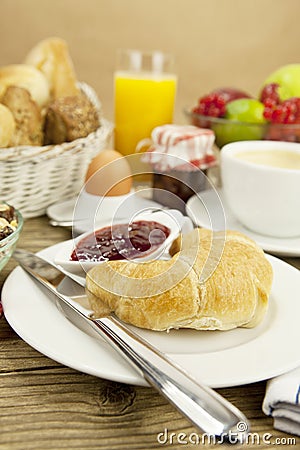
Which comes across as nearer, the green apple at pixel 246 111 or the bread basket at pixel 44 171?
the bread basket at pixel 44 171

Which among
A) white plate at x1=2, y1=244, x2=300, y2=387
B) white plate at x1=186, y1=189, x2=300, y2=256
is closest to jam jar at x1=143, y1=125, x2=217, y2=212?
white plate at x1=186, y1=189, x2=300, y2=256

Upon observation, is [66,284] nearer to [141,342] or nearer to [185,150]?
[141,342]

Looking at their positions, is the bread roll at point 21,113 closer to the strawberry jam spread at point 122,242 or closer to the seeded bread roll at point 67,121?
the seeded bread roll at point 67,121

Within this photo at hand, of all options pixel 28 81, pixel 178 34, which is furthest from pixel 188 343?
pixel 178 34

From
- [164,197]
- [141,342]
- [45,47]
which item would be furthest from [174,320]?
[45,47]

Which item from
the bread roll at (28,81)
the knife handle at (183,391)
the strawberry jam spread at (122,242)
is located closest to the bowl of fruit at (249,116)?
the bread roll at (28,81)

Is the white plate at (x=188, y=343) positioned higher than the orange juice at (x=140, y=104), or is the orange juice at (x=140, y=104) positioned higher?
the orange juice at (x=140, y=104)

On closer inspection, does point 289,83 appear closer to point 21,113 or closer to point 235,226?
point 235,226

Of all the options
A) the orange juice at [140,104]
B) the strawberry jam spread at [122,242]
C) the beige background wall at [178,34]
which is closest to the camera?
the strawberry jam spread at [122,242]
